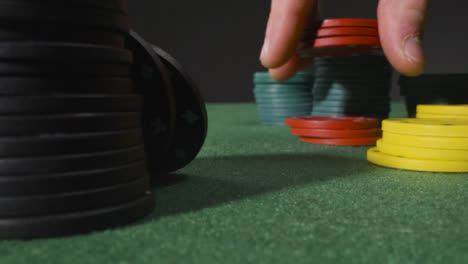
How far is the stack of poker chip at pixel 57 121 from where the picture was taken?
0.97m

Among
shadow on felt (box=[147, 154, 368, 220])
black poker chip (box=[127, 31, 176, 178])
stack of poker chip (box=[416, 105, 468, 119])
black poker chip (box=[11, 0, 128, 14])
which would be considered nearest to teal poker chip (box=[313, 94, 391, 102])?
stack of poker chip (box=[416, 105, 468, 119])

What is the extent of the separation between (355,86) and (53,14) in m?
2.67

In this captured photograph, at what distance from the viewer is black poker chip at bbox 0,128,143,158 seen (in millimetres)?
969

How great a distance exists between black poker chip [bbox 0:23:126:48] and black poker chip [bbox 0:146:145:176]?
0.88ft

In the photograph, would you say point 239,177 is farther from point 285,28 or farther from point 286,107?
point 286,107

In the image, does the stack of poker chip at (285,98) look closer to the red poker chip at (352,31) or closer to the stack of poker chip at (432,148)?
the red poker chip at (352,31)

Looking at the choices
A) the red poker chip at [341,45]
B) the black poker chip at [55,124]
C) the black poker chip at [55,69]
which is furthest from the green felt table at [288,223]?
the red poker chip at [341,45]

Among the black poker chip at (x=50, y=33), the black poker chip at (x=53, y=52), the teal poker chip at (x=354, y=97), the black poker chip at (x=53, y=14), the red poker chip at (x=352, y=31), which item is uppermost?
the black poker chip at (x=53, y=14)

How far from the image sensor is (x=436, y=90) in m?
3.80

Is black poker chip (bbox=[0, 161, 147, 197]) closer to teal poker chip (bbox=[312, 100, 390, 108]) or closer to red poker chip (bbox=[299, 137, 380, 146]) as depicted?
red poker chip (bbox=[299, 137, 380, 146])

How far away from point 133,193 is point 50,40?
0.42 m

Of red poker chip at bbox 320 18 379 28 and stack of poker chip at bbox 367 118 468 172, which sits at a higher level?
red poker chip at bbox 320 18 379 28

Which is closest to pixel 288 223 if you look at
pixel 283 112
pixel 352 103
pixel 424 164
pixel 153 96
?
pixel 153 96

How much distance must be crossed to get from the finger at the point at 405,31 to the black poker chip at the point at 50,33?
1661 mm
